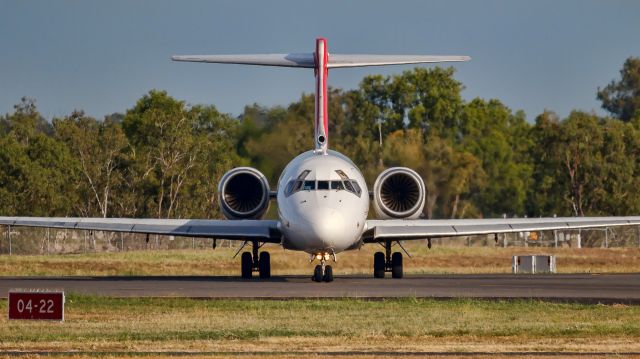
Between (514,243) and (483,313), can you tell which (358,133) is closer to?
(514,243)

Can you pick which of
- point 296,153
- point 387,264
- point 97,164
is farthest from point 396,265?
point 97,164

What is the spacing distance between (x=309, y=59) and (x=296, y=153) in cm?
2188

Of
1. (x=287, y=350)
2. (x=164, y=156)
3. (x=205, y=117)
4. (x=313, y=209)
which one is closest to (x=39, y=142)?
(x=164, y=156)

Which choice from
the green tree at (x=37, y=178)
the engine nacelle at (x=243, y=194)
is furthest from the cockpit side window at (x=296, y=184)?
the green tree at (x=37, y=178)

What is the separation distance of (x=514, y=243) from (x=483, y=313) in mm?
42898

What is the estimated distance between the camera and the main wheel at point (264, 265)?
39500mm

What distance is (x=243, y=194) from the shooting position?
132ft

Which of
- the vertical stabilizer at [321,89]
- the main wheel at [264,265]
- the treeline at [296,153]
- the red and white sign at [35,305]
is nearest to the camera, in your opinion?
the red and white sign at [35,305]

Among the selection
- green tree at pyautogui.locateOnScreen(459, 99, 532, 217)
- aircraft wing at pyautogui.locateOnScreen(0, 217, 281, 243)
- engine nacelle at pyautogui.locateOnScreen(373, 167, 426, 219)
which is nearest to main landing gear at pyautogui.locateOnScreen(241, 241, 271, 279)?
aircraft wing at pyautogui.locateOnScreen(0, 217, 281, 243)

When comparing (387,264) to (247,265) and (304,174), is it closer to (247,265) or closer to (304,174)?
(247,265)

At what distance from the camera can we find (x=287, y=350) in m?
19.7

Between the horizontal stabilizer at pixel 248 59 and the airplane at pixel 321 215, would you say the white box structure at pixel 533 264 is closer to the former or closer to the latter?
the airplane at pixel 321 215

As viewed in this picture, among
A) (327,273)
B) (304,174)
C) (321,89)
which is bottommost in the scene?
(327,273)

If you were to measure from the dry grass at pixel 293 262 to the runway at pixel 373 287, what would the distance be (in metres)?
6.90
